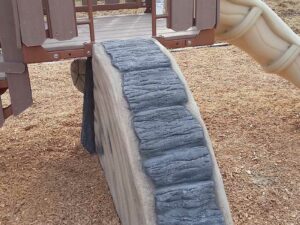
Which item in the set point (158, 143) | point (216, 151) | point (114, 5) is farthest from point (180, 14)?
point (216, 151)

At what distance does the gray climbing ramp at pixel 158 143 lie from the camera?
2.48 metres

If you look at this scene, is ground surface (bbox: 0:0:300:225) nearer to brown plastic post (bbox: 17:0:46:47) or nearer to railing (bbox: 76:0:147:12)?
railing (bbox: 76:0:147:12)

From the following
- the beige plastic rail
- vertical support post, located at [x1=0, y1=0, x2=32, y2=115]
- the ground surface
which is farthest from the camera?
the beige plastic rail

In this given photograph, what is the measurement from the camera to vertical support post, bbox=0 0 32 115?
3141 millimetres

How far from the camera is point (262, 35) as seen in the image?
4.42m

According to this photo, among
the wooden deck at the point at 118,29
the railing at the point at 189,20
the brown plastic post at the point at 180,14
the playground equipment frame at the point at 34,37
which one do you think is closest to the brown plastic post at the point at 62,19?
the playground equipment frame at the point at 34,37

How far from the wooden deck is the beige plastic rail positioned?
0.58 meters

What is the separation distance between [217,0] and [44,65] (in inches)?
200

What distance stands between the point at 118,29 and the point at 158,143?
1537mm

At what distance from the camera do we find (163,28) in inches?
149

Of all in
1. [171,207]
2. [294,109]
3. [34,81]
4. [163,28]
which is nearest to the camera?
[171,207]

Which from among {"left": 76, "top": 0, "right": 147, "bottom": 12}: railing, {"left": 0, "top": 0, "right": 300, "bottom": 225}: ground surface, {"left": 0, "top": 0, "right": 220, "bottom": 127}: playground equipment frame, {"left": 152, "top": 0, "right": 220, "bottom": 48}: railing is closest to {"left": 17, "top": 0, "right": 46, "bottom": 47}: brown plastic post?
{"left": 0, "top": 0, "right": 220, "bottom": 127}: playground equipment frame

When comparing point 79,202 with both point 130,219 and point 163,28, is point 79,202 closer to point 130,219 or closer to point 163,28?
point 130,219

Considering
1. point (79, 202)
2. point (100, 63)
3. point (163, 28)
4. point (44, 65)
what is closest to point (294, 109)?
point (163, 28)
